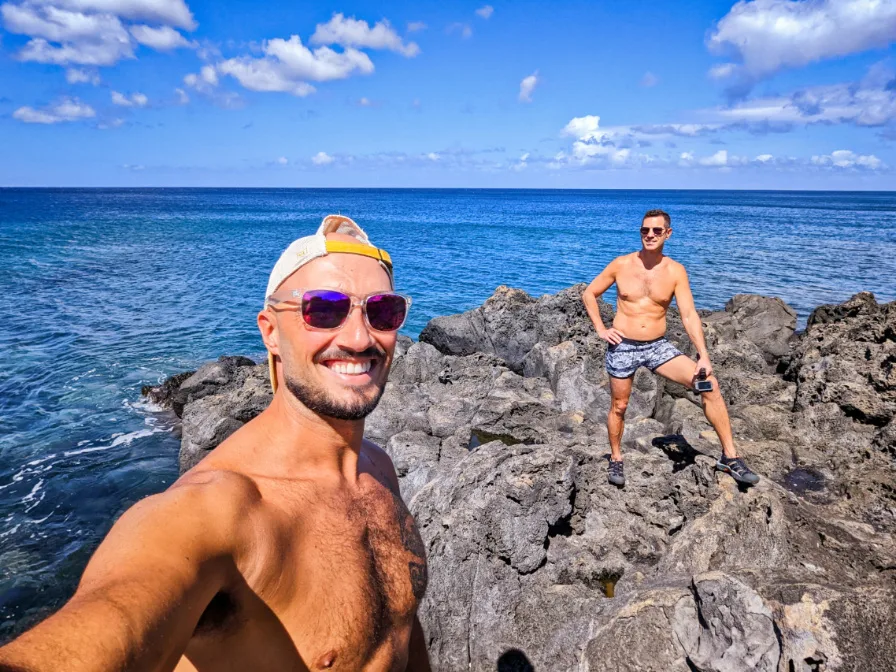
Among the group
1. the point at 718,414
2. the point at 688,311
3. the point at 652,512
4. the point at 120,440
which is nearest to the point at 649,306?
the point at 688,311

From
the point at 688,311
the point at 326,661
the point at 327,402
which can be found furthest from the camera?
the point at 688,311

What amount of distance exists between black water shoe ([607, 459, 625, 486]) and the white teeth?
374cm

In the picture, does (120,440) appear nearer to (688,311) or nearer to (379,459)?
(379,459)

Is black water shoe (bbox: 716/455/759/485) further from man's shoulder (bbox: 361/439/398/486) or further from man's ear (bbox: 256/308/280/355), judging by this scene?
man's ear (bbox: 256/308/280/355)

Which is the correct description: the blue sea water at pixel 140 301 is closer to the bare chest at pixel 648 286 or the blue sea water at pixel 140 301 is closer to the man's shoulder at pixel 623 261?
the bare chest at pixel 648 286

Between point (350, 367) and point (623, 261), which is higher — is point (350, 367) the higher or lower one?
the higher one

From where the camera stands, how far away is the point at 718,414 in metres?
5.41

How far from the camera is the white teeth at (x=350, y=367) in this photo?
1979 mm

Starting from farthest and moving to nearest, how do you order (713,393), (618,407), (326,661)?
(618,407) < (713,393) < (326,661)

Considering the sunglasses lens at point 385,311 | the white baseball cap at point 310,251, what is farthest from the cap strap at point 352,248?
the sunglasses lens at point 385,311

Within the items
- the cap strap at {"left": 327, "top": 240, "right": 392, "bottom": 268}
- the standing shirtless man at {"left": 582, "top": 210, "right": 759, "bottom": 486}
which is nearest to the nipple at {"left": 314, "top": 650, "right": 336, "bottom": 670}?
the cap strap at {"left": 327, "top": 240, "right": 392, "bottom": 268}

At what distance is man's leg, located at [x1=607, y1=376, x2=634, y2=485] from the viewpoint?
16.8ft

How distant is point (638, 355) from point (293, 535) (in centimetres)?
496

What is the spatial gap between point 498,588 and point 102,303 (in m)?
23.4
